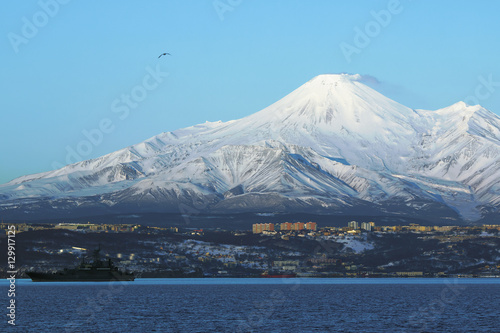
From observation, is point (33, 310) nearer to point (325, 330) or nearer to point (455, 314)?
point (325, 330)

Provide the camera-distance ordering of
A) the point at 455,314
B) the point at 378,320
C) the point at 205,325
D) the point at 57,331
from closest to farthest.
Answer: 1. the point at 57,331
2. the point at 205,325
3. the point at 378,320
4. the point at 455,314

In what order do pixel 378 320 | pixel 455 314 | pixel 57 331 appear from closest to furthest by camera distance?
pixel 57 331, pixel 378 320, pixel 455 314

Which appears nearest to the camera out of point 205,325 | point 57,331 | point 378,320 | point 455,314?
point 57,331

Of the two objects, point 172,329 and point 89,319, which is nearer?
point 172,329

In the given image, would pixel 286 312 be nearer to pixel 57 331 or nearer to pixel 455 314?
pixel 455 314

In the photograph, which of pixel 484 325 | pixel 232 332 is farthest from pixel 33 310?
pixel 484 325

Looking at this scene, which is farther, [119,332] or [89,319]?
[89,319]

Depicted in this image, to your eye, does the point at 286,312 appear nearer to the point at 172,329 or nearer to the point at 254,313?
the point at 254,313

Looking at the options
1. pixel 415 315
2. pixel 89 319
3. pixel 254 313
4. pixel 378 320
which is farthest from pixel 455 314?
pixel 89 319
